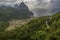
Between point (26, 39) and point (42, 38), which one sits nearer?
point (26, 39)

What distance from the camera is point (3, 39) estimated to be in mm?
167250

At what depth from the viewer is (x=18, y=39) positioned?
516ft

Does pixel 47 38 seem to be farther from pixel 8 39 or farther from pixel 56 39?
pixel 8 39

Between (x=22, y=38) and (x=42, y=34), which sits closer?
(x=22, y=38)

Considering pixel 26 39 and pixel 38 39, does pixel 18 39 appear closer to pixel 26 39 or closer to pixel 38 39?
pixel 26 39

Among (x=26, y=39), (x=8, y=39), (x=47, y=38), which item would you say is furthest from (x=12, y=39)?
(x=47, y=38)

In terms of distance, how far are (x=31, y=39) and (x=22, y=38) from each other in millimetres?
7975

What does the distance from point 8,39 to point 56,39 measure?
123 feet

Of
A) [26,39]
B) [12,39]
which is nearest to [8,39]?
[12,39]

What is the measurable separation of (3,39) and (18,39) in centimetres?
1593

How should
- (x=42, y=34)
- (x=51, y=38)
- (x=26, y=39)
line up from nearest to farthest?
(x=26, y=39) < (x=51, y=38) < (x=42, y=34)

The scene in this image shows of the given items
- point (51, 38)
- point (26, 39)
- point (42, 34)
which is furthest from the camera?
point (42, 34)

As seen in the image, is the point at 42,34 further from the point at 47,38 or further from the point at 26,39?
the point at 26,39

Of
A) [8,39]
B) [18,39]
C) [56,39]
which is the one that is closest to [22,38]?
[18,39]
